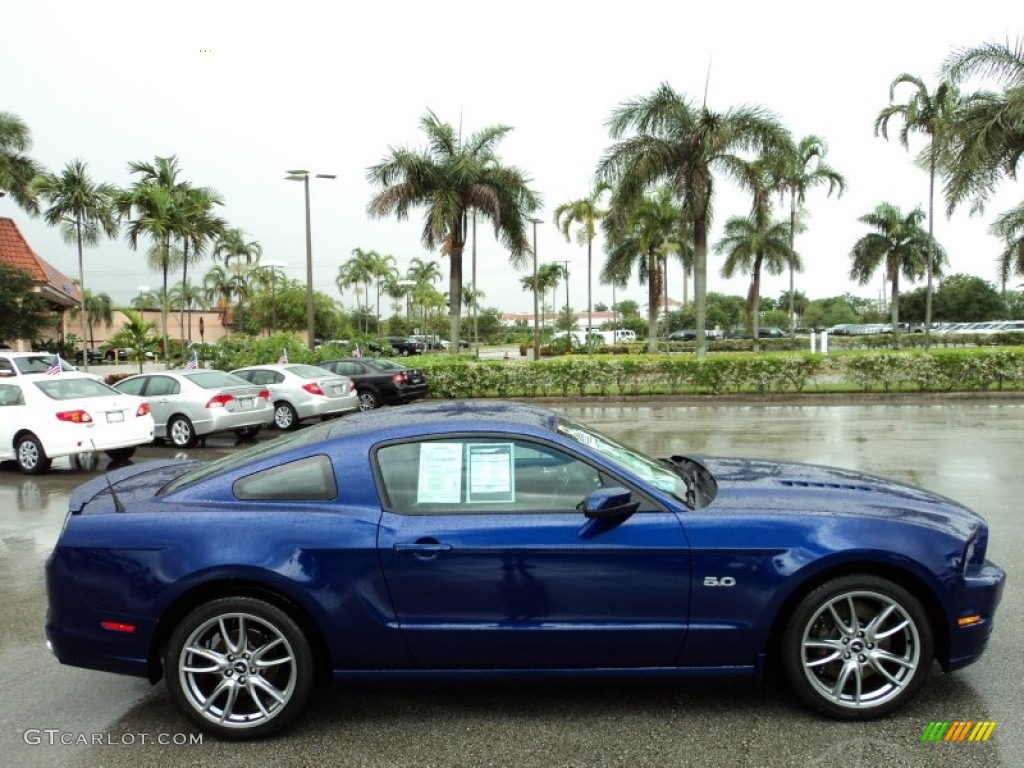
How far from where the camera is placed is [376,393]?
20.2 m

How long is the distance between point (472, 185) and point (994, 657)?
25.8 metres

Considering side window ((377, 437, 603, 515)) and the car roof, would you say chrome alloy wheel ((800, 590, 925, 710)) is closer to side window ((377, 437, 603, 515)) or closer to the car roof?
side window ((377, 437, 603, 515))

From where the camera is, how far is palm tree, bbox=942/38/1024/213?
765 inches

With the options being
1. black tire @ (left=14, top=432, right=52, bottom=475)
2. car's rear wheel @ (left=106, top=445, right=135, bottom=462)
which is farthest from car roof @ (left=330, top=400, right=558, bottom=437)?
car's rear wheel @ (left=106, top=445, right=135, bottom=462)

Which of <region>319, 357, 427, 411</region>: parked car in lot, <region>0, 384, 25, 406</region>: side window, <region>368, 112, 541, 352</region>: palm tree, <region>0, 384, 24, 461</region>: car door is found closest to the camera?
→ <region>0, 384, 24, 461</region>: car door

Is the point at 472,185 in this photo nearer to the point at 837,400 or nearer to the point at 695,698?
the point at 837,400

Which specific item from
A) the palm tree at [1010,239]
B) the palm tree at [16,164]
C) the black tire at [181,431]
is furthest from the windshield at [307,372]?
the palm tree at [1010,239]

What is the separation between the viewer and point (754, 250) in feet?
149

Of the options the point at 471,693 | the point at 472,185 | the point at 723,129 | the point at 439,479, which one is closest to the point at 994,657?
the point at 471,693

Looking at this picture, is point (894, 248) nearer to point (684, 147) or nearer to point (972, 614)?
point (684, 147)

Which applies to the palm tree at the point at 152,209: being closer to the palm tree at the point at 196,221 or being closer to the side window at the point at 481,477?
the palm tree at the point at 196,221

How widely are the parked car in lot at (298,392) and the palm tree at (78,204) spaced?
719 inches

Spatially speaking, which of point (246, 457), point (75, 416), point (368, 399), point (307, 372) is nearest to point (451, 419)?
point (246, 457)
